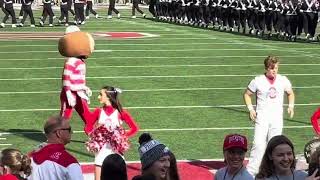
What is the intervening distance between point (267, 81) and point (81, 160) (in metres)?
2.86

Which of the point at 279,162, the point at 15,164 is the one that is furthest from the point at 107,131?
the point at 279,162

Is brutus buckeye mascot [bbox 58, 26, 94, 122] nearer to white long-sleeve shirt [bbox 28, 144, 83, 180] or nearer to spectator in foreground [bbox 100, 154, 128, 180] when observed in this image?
white long-sleeve shirt [bbox 28, 144, 83, 180]

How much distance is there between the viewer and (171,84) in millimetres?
18266

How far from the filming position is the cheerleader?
9.01 m

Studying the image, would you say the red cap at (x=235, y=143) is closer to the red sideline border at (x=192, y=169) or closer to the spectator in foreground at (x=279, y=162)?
the spectator in foreground at (x=279, y=162)

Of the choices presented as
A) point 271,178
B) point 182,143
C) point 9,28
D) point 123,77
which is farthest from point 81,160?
point 9,28

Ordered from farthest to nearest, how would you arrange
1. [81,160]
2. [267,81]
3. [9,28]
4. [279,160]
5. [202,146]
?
[9,28] → [202,146] → [81,160] → [267,81] → [279,160]

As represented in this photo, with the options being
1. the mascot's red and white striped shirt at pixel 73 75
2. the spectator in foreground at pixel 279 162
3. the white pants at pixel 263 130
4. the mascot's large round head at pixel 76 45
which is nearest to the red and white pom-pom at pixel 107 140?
the white pants at pixel 263 130

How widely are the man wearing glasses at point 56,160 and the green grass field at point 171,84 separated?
14.9 ft

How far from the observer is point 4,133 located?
12797 mm

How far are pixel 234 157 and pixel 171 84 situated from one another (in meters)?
11.9

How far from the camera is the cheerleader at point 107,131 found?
29.6 feet

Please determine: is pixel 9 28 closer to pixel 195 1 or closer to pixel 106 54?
pixel 195 1

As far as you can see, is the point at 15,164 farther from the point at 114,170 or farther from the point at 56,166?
the point at 114,170
